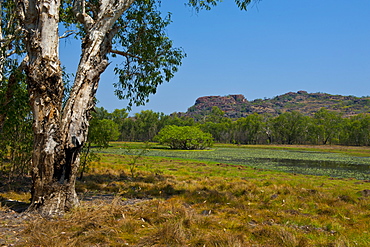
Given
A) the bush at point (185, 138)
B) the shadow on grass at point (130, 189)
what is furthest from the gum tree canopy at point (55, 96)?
the bush at point (185, 138)

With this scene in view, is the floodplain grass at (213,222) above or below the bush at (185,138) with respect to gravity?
below

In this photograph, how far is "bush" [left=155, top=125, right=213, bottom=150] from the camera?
170 feet

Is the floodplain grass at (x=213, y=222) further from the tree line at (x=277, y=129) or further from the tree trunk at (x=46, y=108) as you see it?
the tree line at (x=277, y=129)

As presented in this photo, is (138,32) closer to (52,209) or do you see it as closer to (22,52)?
(22,52)

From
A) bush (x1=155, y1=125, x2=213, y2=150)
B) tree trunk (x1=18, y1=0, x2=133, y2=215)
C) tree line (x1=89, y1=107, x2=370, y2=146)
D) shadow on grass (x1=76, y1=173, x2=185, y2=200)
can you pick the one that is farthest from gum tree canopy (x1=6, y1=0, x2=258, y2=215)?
tree line (x1=89, y1=107, x2=370, y2=146)

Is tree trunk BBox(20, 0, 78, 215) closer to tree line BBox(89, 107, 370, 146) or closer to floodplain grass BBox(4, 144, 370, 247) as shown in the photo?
floodplain grass BBox(4, 144, 370, 247)

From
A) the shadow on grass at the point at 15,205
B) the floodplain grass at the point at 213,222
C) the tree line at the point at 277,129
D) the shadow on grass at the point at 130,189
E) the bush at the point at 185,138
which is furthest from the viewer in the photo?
the tree line at the point at 277,129

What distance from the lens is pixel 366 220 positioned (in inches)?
245

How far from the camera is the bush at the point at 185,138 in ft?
170

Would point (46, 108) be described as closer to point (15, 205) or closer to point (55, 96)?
point (55, 96)

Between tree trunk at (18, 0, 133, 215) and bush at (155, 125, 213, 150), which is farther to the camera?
bush at (155, 125, 213, 150)

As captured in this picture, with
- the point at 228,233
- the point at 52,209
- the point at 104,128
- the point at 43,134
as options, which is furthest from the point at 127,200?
the point at 104,128

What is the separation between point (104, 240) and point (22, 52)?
8.67m

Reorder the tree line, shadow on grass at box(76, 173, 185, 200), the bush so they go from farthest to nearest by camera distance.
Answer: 1. the tree line
2. the bush
3. shadow on grass at box(76, 173, 185, 200)
